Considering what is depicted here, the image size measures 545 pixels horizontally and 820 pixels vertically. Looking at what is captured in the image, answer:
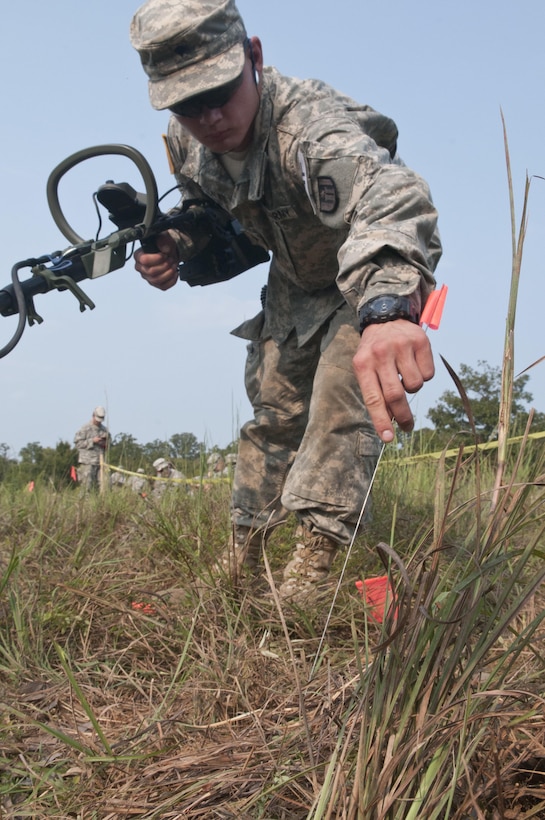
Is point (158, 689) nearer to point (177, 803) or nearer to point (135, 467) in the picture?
point (177, 803)

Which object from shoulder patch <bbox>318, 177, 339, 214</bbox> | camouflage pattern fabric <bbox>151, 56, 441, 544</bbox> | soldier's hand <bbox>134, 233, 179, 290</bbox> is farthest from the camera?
soldier's hand <bbox>134, 233, 179, 290</bbox>

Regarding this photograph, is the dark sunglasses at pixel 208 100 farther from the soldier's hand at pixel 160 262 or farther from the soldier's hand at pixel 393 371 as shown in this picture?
the soldier's hand at pixel 393 371

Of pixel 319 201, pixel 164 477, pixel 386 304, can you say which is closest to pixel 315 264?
pixel 319 201

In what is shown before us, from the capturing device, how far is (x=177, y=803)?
147 cm

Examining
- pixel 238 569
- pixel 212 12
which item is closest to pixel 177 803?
pixel 238 569

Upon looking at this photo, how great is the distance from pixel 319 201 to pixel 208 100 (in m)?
0.58

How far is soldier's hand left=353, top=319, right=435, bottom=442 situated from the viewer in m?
A: 1.52

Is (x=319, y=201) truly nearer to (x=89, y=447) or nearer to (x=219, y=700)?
(x=219, y=700)

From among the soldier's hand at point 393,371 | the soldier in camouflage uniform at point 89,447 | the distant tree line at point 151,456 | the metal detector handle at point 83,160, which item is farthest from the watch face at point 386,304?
the soldier in camouflage uniform at point 89,447

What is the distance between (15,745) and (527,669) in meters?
1.21

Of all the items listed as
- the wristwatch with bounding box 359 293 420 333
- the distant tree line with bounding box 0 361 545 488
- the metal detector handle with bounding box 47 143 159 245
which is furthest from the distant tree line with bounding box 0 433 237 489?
the wristwatch with bounding box 359 293 420 333

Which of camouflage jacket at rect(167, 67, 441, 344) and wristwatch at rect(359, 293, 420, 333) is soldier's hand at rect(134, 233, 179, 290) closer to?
camouflage jacket at rect(167, 67, 441, 344)

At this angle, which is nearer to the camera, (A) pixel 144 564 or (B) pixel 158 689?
(B) pixel 158 689

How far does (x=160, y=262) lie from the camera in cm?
320
